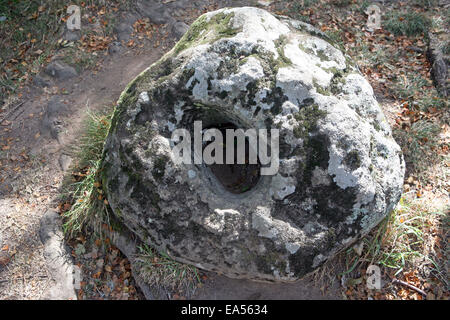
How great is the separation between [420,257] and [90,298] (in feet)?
10.9

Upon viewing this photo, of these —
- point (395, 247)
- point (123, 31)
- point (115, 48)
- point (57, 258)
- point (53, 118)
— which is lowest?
point (57, 258)

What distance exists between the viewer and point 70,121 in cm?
481

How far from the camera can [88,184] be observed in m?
3.93

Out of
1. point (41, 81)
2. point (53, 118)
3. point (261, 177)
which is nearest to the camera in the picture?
point (261, 177)

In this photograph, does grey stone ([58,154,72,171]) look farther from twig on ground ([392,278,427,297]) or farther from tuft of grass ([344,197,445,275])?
twig on ground ([392,278,427,297])

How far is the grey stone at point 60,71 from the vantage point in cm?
535

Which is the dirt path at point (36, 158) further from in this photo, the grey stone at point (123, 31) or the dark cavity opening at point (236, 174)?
the dark cavity opening at point (236, 174)

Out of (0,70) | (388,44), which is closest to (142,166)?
(0,70)

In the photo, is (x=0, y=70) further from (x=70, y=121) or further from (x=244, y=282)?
→ (x=244, y=282)

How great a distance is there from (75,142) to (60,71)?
1460 millimetres

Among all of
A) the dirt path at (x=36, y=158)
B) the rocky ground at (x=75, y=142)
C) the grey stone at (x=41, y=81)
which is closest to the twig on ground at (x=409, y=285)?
the rocky ground at (x=75, y=142)

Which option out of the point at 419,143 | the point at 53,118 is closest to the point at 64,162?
the point at 53,118

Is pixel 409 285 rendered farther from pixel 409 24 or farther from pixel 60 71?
pixel 60 71

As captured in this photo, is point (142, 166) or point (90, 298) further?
point (90, 298)
